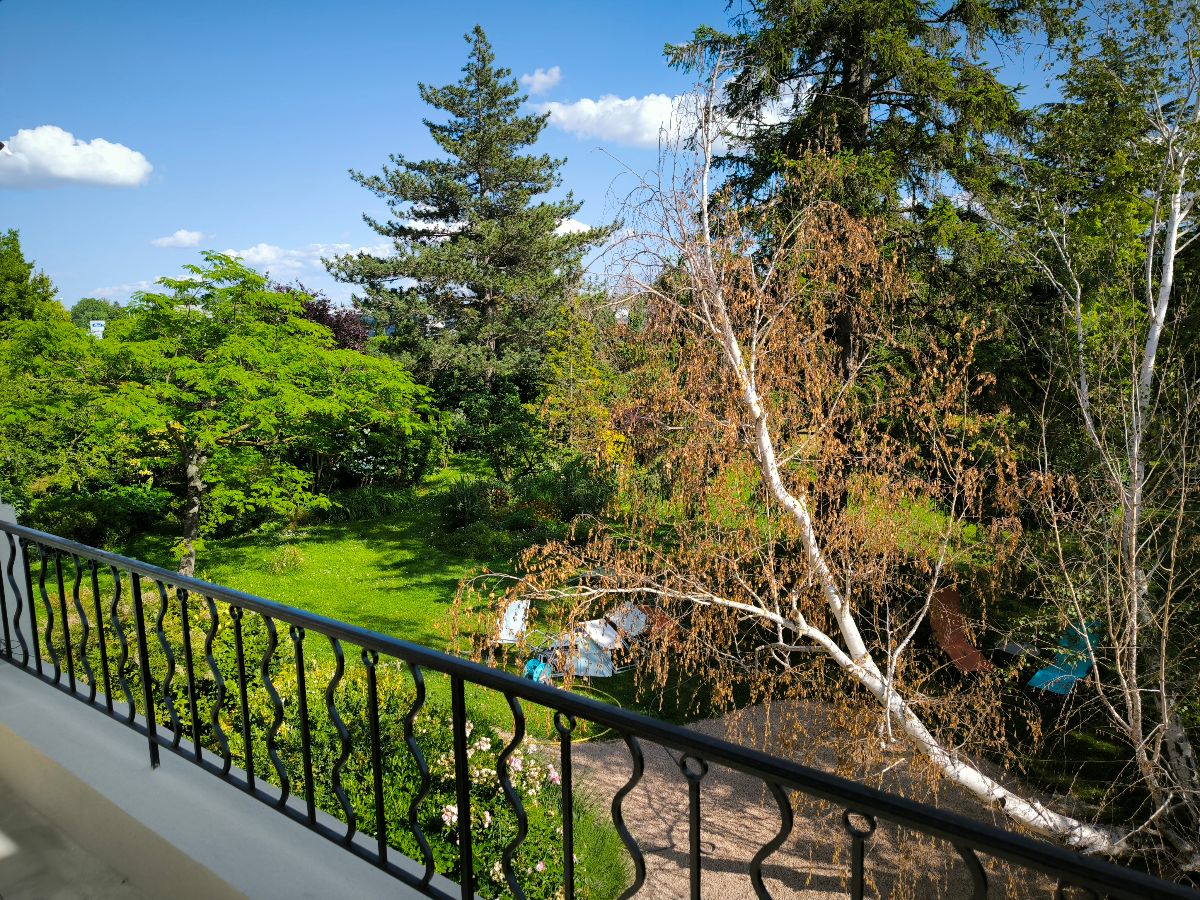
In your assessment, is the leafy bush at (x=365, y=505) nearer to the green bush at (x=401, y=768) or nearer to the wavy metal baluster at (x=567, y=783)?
the green bush at (x=401, y=768)

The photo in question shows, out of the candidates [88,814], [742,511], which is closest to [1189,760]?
[742,511]

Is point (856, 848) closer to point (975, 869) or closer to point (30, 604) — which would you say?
point (975, 869)

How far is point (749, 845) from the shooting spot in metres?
6.09

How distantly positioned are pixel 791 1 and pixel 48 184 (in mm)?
12159

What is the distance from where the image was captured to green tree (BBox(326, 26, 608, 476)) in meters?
18.5

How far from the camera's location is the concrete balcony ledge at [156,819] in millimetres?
1858

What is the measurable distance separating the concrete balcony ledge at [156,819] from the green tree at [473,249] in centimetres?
1541

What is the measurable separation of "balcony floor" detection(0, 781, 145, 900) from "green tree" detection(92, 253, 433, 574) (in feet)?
24.4

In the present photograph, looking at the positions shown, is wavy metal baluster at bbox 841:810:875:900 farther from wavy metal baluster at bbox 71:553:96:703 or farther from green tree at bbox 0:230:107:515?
green tree at bbox 0:230:107:515

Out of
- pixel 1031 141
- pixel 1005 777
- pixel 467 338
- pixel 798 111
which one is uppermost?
pixel 798 111

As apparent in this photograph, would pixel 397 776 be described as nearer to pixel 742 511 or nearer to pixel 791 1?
pixel 742 511

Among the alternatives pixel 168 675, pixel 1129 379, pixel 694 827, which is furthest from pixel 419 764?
pixel 1129 379

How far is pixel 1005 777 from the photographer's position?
668 centimetres

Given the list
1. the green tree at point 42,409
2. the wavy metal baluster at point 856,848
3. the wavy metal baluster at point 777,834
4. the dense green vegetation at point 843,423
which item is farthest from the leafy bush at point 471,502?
the wavy metal baluster at point 856,848
